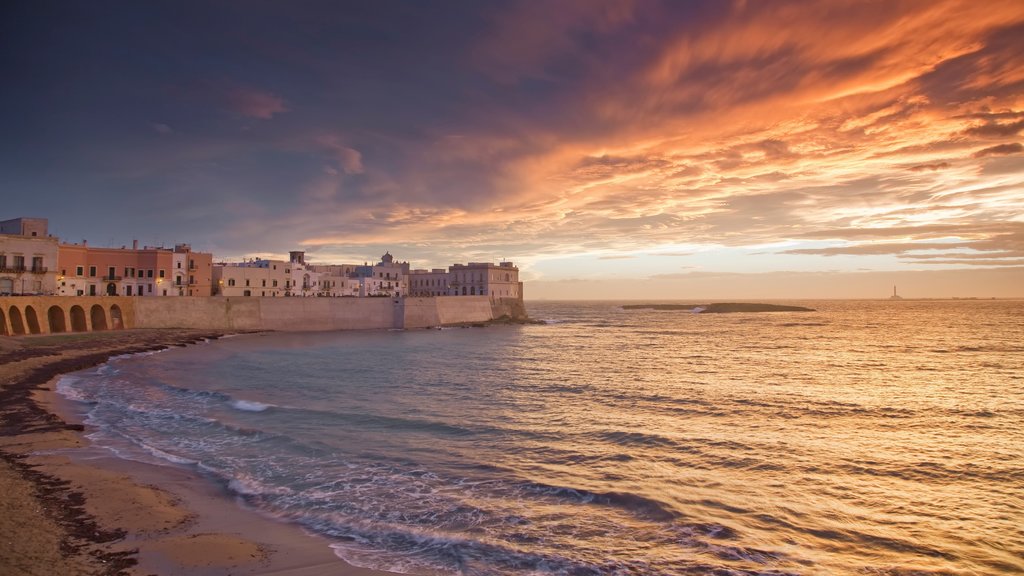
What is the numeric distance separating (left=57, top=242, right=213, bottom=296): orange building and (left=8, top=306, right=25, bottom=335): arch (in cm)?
1392

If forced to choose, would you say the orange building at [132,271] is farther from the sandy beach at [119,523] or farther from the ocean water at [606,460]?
the sandy beach at [119,523]

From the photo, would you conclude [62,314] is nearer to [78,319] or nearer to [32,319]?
[78,319]

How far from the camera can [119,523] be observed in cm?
990

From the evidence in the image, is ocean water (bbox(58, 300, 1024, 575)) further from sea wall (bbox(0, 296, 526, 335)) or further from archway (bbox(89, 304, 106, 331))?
archway (bbox(89, 304, 106, 331))

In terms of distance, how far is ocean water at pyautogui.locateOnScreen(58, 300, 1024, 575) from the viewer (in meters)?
9.65

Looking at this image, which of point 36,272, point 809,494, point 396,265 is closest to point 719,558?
point 809,494

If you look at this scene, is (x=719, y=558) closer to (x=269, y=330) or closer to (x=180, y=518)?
(x=180, y=518)

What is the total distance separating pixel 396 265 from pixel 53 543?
106171 millimetres

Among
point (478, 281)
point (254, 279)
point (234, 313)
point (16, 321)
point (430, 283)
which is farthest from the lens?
point (430, 283)

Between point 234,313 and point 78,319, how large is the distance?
15627mm

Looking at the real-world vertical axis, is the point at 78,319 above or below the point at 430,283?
below

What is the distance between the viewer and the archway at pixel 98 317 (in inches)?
2063

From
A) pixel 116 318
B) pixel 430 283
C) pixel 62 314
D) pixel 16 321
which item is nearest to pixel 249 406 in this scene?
pixel 16 321

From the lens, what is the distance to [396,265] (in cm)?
11325
